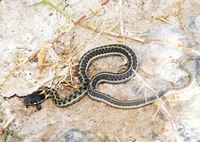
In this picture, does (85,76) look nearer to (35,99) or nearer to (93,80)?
(93,80)

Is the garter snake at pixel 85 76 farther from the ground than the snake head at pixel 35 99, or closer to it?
farther from the ground

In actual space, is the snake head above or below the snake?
below

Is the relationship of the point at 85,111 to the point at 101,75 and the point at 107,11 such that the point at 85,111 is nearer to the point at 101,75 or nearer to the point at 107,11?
the point at 101,75

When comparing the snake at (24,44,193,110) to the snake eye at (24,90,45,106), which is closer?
the snake at (24,44,193,110)

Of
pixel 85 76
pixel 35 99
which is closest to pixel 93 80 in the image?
pixel 85 76

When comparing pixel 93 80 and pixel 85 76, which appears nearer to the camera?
pixel 93 80

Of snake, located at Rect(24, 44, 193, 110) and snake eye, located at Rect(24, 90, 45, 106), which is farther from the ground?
snake, located at Rect(24, 44, 193, 110)
